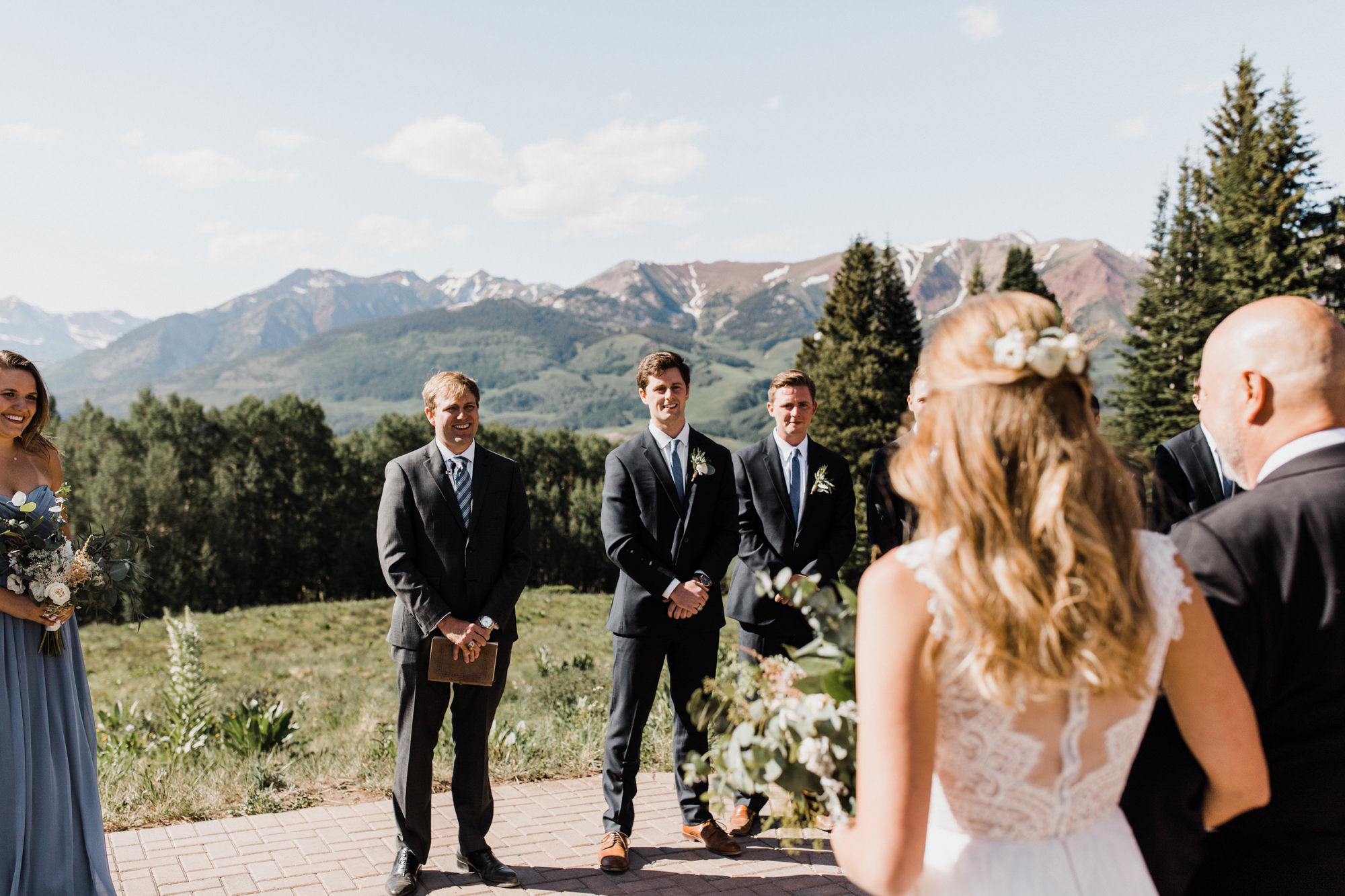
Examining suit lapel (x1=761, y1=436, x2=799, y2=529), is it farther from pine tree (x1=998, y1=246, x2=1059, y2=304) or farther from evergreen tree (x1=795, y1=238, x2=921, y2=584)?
pine tree (x1=998, y1=246, x2=1059, y2=304)

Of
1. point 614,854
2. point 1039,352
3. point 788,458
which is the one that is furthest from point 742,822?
point 1039,352

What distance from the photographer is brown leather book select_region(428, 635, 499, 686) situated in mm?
4828

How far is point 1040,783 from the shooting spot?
6.08 feet

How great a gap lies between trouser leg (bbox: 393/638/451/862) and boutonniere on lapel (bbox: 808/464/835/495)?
2603 millimetres

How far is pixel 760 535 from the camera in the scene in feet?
19.4

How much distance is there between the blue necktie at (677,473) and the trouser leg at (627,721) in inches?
35.8

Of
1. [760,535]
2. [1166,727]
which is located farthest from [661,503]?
[1166,727]

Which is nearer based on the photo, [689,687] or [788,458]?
[689,687]

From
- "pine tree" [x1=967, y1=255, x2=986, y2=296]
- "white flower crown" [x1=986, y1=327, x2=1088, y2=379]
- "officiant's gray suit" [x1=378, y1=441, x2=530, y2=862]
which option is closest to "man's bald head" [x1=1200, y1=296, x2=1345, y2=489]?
"white flower crown" [x1=986, y1=327, x2=1088, y2=379]

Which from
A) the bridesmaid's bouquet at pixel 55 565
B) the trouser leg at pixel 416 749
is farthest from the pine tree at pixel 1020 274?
the bridesmaid's bouquet at pixel 55 565

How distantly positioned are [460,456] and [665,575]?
1.38 m

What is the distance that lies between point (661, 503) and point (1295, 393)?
12.1ft

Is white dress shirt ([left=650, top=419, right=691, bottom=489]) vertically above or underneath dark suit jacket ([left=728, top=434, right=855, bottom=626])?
above

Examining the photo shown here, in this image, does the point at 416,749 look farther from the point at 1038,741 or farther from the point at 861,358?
the point at 861,358
